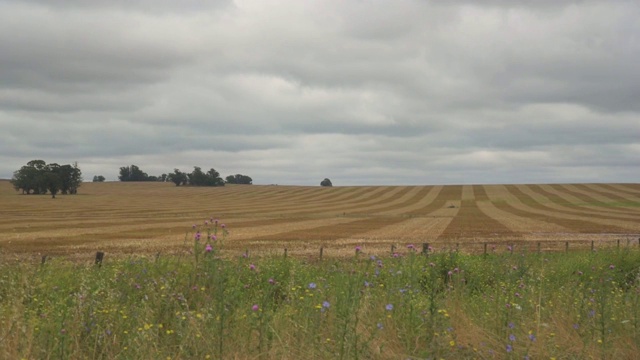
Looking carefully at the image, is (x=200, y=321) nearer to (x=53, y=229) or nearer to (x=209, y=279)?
(x=209, y=279)

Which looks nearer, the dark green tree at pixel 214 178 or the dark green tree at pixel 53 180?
the dark green tree at pixel 53 180

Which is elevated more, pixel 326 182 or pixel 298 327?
pixel 326 182

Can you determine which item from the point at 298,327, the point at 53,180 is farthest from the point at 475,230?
the point at 53,180

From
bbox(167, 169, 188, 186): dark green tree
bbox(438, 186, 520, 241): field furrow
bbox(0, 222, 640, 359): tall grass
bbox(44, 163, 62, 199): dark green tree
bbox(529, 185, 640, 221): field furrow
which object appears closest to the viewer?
bbox(0, 222, 640, 359): tall grass

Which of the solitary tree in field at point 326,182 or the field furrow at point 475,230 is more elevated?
the solitary tree in field at point 326,182

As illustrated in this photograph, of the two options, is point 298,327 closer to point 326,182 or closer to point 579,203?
point 579,203

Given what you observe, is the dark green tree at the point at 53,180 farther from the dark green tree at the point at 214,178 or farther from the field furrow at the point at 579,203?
the field furrow at the point at 579,203

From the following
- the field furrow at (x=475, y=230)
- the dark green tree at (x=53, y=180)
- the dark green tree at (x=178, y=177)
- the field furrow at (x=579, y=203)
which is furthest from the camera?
the dark green tree at (x=178, y=177)

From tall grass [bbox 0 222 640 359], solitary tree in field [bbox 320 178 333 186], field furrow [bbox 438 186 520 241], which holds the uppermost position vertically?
solitary tree in field [bbox 320 178 333 186]

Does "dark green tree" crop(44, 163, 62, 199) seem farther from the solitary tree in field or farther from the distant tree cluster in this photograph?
the solitary tree in field

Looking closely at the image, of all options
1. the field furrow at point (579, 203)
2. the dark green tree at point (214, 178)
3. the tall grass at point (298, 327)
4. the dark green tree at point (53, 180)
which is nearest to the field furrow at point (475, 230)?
the field furrow at point (579, 203)

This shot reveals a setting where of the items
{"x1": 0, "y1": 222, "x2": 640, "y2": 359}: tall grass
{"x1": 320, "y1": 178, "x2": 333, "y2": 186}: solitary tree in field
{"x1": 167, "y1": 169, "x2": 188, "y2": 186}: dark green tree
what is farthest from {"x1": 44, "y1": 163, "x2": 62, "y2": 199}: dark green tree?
{"x1": 0, "y1": 222, "x2": 640, "y2": 359}: tall grass

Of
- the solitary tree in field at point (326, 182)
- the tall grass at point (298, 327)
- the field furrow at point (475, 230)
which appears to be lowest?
the field furrow at point (475, 230)

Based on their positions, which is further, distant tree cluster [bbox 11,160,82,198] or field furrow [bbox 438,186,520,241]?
distant tree cluster [bbox 11,160,82,198]
